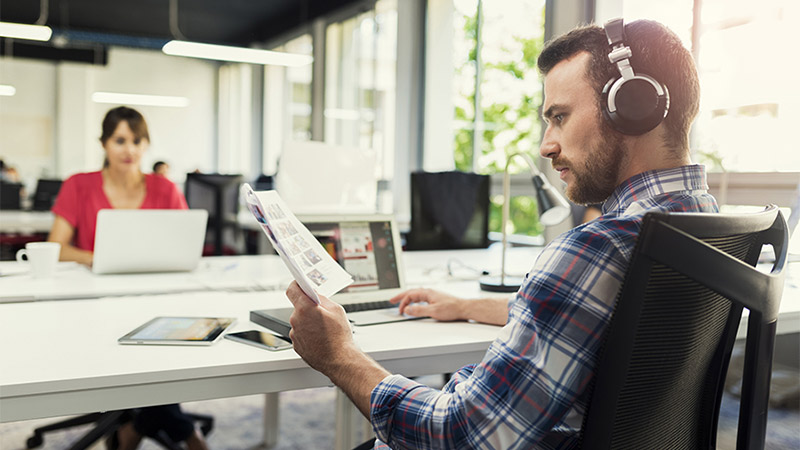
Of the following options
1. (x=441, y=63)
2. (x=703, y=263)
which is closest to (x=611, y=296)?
(x=703, y=263)

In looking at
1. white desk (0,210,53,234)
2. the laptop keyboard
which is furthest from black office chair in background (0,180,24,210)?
the laptop keyboard

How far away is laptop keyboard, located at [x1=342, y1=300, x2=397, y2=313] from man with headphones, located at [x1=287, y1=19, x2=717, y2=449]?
0.47m

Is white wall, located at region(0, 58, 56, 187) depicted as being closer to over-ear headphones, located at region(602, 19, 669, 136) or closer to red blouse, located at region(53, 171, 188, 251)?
red blouse, located at region(53, 171, 188, 251)

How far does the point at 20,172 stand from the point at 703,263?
11443 mm

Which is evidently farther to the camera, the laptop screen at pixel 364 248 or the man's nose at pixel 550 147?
the laptop screen at pixel 364 248

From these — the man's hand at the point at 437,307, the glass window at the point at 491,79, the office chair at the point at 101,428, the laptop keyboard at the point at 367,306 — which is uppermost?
the glass window at the point at 491,79

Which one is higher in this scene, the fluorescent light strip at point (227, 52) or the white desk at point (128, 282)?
the fluorescent light strip at point (227, 52)

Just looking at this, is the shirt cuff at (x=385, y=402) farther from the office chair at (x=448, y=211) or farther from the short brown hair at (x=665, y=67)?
the office chair at (x=448, y=211)

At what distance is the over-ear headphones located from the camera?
0.84 metres

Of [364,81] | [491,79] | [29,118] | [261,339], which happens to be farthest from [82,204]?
[29,118]

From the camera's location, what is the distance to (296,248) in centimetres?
109

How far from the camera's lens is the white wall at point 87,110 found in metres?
10.1

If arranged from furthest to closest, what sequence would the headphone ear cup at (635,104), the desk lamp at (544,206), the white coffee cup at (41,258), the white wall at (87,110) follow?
the white wall at (87,110) < the white coffee cup at (41,258) < the desk lamp at (544,206) < the headphone ear cup at (635,104)

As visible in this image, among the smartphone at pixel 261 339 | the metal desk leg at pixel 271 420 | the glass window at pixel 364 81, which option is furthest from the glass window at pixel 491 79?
the smartphone at pixel 261 339
